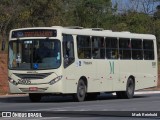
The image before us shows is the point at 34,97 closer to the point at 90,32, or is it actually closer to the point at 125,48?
the point at 90,32

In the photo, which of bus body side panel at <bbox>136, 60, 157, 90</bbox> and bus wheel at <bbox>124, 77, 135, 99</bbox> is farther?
bus body side panel at <bbox>136, 60, 157, 90</bbox>

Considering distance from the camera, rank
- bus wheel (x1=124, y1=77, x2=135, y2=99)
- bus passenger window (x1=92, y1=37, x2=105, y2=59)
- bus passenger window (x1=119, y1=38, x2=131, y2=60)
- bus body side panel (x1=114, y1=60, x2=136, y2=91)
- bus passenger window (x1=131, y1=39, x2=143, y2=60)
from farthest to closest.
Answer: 1. bus passenger window (x1=131, y1=39, x2=143, y2=60)
2. bus wheel (x1=124, y1=77, x2=135, y2=99)
3. bus passenger window (x1=119, y1=38, x2=131, y2=60)
4. bus body side panel (x1=114, y1=60, x2=136, y2=91)
5. bus passenger window (x1=92, y1=37, x2=105, y2=59)

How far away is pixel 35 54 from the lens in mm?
25078

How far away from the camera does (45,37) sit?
82.5 feet

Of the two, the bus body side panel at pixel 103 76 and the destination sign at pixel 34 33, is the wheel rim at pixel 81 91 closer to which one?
the bus body side panel at pixel 103 76

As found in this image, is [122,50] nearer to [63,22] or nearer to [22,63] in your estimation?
[22,63]

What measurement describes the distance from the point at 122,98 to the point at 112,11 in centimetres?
2711

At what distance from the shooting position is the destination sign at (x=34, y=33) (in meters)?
25.1

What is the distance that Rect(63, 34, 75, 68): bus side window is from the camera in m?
25.1

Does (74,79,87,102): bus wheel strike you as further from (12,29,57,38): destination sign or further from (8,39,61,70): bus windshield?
(12,29,57,38): destination sign

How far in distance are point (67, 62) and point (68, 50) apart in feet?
1.71

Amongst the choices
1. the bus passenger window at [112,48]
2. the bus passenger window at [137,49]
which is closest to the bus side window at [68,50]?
the bus passenger window at [112,48]

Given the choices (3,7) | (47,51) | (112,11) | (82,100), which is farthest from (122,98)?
(112,11)

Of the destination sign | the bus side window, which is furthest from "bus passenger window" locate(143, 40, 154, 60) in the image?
the destination sign
